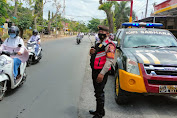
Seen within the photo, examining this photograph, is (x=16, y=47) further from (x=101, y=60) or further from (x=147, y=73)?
(x=147, y=73)

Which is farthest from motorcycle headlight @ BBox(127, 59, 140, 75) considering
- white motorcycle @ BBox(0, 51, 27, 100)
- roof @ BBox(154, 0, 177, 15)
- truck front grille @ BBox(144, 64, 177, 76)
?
roof @ BBox(154, 0, 177, 15)

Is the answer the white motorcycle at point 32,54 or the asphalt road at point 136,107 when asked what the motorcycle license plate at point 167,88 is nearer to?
the asphalt road at point 136,107

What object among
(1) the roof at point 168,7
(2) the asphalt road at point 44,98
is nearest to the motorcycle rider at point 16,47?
(2) the asphalt road at point 44,98

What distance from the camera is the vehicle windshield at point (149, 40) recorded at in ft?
17.4

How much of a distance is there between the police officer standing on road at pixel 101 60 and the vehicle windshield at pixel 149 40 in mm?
1847

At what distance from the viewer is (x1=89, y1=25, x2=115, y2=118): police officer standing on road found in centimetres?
354

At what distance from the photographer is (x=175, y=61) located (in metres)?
4.08

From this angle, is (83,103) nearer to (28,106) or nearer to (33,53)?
(28,106)

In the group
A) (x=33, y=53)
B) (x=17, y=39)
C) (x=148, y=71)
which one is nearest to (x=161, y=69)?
(x=148, y=71)

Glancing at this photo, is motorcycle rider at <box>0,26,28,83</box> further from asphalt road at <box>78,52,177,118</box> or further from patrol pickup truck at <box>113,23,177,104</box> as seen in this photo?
patrol pickup truck at <box>113,23,177,104</box>

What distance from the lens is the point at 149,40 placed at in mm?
5449

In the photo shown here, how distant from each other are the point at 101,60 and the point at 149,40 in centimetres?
232

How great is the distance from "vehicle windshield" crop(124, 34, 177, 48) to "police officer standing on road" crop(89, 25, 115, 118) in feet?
6.06

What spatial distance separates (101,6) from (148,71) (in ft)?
73.6
